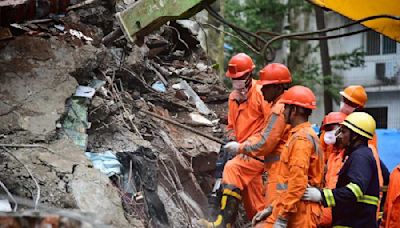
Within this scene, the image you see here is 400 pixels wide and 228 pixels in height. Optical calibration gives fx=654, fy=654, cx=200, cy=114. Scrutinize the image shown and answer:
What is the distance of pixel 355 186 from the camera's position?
4.73m

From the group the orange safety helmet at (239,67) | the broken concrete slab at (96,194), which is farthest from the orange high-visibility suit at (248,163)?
the broken concrete slab at (96,194)

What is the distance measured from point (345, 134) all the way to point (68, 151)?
7.27 ft

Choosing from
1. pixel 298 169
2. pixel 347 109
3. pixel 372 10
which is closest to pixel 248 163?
pixel 347 109

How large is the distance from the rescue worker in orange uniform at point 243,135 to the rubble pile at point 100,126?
0.43m

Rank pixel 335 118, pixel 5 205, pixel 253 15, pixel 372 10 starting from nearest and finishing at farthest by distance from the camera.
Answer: pixel 5 205 → pixel 372 10 → pixel 335 118 → pixel 253 15

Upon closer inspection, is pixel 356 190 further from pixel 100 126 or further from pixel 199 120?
pixel 199 120

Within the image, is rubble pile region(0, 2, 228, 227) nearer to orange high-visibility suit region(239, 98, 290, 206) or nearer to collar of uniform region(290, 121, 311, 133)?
orange high-visibility suit region(239, 98, 290, 206)

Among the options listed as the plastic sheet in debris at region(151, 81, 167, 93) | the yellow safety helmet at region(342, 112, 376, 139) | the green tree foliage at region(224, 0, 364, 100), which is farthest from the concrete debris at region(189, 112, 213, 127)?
the green tree foliage at region(224, 0, 364, 100)

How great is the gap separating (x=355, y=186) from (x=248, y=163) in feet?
5.22

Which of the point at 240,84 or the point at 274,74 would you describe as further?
the point at 240,84

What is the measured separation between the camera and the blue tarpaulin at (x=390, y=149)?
9.77 meters

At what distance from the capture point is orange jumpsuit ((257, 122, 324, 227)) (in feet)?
15.4

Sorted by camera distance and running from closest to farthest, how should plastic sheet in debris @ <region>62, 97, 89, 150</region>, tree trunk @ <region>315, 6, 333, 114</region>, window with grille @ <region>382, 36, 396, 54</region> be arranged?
plastic sheet in debris @ <region>62, 97, 89, 150</region>, tree trunk @ <region>315, 6, 333, 114</region>, window with grille @ <region>382, 36, 396, 54</region>

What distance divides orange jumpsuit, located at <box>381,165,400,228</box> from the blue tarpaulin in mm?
4135
